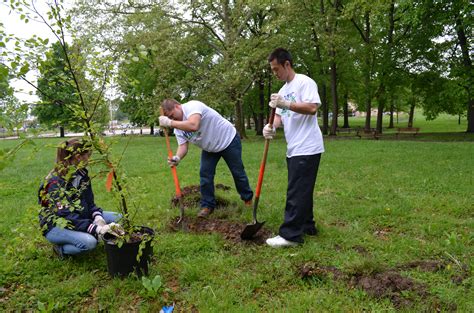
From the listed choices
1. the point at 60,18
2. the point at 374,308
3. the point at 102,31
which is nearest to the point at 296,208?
the point at 374,308

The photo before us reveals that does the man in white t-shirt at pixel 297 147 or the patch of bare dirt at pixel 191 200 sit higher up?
the man in white t-shirt at pixel 297 147

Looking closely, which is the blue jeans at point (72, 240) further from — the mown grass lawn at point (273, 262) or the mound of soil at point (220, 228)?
the mound of soil at point (220, 228)

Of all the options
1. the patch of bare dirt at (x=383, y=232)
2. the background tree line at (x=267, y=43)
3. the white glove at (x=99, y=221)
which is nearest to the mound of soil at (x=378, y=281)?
the patch of bare dirt at (x=383, y=232)

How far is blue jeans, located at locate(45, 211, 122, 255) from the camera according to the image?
340cm

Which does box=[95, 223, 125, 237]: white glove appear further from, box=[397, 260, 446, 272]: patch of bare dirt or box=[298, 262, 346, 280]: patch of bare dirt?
box=[397, 260, 446, 272]: patch of bare dirt

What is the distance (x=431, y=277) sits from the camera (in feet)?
10.1

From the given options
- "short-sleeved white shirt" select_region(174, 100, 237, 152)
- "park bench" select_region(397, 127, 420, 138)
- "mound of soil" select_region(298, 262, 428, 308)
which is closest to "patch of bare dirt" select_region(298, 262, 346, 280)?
"mound of soil" select_region(298, 262, 428, 308)

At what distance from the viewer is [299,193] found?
3.76 meters

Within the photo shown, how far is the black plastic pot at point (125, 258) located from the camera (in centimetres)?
307

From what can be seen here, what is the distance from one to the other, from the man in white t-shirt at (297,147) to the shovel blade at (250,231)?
0.69ft

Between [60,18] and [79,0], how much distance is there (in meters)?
18.5

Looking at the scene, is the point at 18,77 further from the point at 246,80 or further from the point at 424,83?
the point at 424,83

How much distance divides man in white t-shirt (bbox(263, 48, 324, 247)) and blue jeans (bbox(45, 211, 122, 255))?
172 centimetres

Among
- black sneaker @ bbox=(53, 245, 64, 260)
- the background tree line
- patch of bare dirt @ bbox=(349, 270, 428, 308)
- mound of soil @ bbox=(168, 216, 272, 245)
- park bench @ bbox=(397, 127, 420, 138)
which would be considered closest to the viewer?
patch of bare dirt @ bbox=(349, 270, 428, 308)
